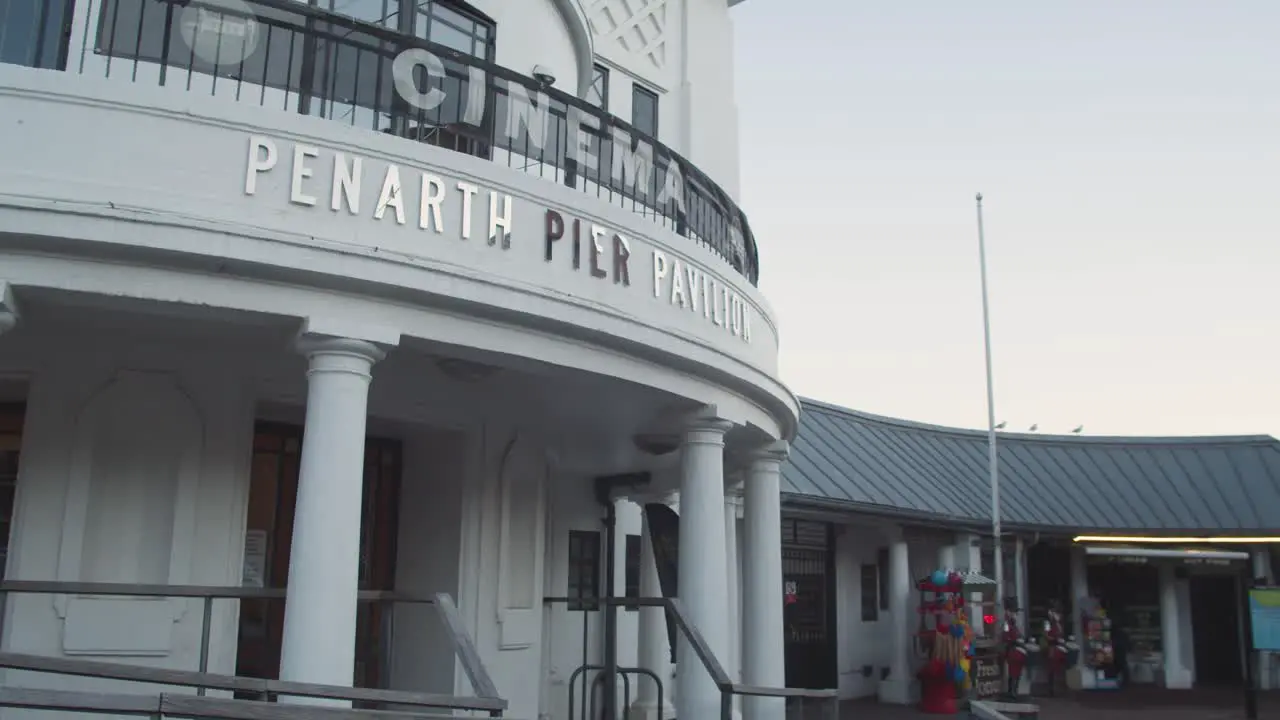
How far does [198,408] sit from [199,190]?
2565mm

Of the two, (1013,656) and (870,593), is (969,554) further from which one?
(1013,656)

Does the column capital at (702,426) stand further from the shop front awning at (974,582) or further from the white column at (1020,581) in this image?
the white column at (1020,581)

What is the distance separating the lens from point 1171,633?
2580cm

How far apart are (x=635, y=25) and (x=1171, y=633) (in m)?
18.5

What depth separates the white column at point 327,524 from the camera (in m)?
6.66

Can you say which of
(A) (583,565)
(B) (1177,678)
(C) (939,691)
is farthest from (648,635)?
(B) (1177,678)

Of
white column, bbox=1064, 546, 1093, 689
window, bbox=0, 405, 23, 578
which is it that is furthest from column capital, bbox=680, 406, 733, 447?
white column, bbox=1064, 546, 1093, 689

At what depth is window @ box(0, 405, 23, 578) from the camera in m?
8.52

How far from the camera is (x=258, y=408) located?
375 inches

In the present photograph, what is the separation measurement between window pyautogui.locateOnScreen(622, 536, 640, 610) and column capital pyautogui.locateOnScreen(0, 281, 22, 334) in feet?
33.3

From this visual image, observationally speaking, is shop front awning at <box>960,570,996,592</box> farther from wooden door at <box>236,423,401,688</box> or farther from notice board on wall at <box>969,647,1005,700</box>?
wooden door at <box>236,423,401,688</box>

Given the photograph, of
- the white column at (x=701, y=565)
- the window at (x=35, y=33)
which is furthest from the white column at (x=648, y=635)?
→ the window at (x=35, y=33)

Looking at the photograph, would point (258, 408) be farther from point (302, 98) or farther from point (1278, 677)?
point (1278, 677)

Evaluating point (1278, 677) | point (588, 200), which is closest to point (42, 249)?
point (588, 200)
